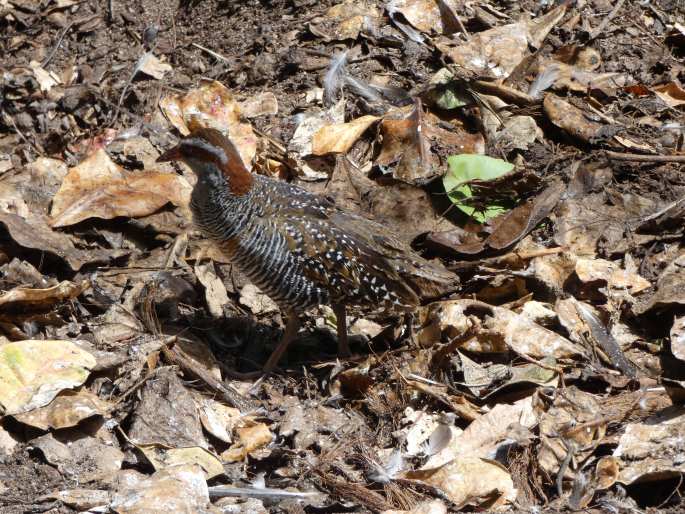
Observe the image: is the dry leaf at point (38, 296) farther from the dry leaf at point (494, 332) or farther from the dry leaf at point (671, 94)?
the dry leaf at point (671, 94)

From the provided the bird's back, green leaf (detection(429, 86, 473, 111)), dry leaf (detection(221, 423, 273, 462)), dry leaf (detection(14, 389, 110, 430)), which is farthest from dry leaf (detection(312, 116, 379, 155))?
dry leaf (detection(14, 389, 110, 430))

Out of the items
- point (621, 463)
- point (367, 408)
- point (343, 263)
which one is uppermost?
point (343, 263)

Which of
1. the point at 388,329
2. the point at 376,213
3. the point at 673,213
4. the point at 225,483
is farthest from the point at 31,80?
the point at 673,213

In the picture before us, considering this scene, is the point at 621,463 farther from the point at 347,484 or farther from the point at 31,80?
the point at 31,80

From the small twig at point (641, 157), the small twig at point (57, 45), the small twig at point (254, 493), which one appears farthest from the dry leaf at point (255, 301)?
the small twig at point (57, 45)

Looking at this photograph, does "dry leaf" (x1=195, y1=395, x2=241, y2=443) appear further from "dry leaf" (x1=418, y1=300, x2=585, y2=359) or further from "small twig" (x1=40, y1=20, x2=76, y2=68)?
"small twig" (x1=40, y1=20, x2=76, y2=68)
